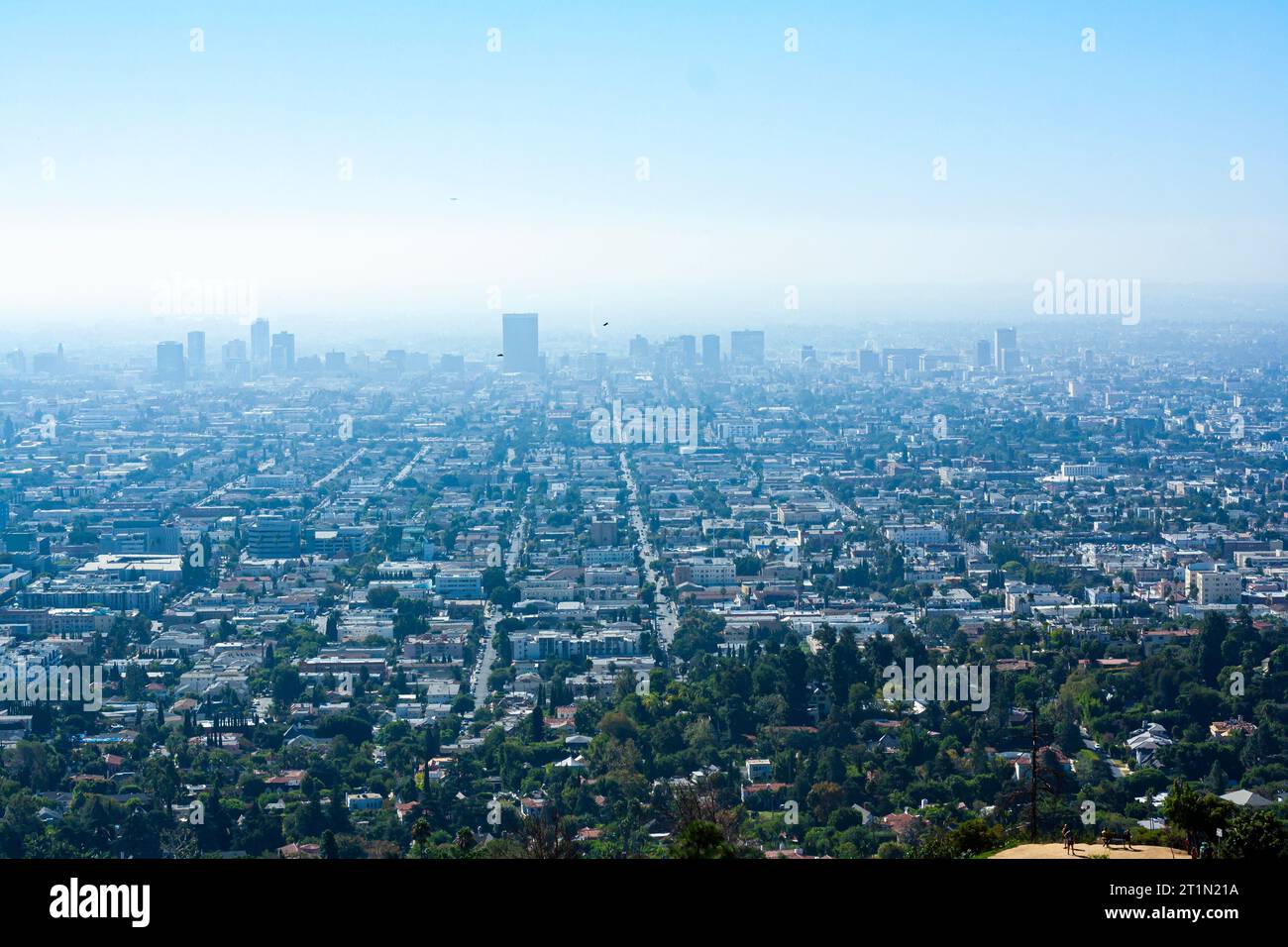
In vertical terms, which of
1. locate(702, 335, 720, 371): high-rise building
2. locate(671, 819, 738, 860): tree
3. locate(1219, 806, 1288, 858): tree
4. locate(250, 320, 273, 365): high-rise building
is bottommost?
locate(1219, 806, 1288, 858): tree

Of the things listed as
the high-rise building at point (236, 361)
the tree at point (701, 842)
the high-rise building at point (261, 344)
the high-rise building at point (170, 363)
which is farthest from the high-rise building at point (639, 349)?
the tree at point (701, 842)

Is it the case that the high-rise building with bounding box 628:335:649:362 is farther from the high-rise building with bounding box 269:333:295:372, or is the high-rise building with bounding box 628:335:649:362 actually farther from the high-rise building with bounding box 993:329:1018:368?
the high-rise building with bounding box 993:329:1018:368

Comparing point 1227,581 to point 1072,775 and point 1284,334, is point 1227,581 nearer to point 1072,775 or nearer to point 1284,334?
point 1072,775

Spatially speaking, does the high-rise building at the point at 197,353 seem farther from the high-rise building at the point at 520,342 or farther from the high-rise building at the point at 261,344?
the high-rise building at the point at 520,342

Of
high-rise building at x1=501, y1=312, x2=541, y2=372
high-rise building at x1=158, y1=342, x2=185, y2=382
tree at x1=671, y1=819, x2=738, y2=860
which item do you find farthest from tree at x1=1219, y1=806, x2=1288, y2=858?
high-rise building at x1=158, y1=342, x2=185, y2=382

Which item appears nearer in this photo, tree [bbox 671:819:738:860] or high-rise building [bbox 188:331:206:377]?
tree [bbox 671:819:738:860]

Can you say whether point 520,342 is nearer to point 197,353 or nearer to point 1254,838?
point 197,353
